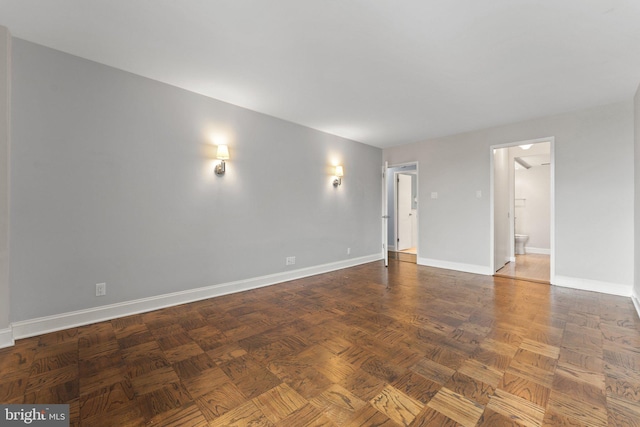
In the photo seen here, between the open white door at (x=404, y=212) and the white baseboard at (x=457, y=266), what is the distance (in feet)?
6.17

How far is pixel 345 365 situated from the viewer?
6.29 ft

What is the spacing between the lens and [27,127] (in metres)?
2.31

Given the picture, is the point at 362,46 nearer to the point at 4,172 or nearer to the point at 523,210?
the point at 4,172

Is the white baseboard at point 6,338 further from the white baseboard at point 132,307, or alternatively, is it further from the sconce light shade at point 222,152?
the sconce light shade at point 222,152

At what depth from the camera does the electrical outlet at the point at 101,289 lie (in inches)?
104

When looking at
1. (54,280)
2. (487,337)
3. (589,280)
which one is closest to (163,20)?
(54,280)

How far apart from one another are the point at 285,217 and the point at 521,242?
5.97 meters

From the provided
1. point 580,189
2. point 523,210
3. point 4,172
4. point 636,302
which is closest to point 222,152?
point 4,172

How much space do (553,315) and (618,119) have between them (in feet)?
9.07

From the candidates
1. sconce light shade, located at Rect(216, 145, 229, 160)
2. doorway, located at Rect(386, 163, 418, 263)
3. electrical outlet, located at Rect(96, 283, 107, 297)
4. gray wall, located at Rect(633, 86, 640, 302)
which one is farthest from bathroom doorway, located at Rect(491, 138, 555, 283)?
electrical outlet, located at Rect(96, 283, 107, 297)

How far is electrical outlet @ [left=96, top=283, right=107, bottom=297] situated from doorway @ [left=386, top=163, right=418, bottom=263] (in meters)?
5.81

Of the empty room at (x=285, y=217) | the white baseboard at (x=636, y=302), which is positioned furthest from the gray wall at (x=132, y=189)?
Result: the white baseboard at (x=636, y=302)

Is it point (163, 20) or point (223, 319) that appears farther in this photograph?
point (223, 319)

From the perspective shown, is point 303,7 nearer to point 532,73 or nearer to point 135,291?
point 532,73
